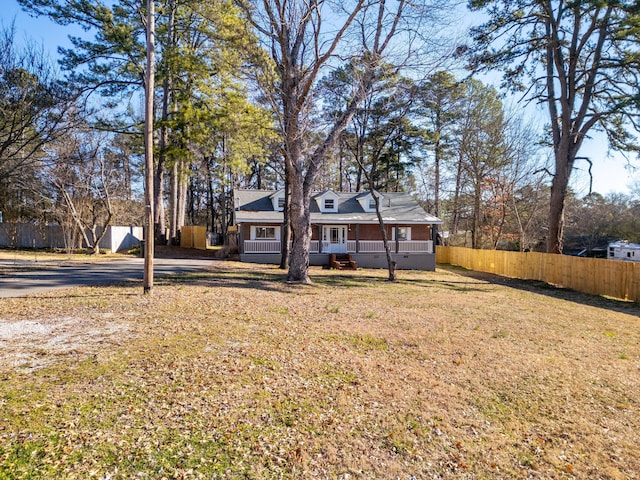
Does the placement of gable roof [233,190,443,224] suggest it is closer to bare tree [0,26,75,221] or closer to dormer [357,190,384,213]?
dormer [357,190,384,213]

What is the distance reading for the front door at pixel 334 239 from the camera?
74.4 feet

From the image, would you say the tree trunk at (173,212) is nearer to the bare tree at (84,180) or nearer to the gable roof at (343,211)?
the bare tree at (84,180)

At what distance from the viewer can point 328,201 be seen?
24.2 meters

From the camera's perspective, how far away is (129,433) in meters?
3.13

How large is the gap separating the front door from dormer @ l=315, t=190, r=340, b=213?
1.54 m

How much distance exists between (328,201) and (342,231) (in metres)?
2.43

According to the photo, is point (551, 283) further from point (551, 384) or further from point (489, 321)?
point (551, 384)

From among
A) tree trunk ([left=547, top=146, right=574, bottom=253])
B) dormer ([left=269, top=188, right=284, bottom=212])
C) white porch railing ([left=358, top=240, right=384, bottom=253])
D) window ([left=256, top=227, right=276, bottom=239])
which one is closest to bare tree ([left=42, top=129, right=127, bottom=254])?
window ([left=256, top=227, right=276, bottom=239])

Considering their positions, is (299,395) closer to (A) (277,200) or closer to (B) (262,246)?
(B) (262,246)

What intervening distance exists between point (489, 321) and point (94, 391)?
A: 26.6ft

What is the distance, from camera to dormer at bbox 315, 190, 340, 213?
2398cm

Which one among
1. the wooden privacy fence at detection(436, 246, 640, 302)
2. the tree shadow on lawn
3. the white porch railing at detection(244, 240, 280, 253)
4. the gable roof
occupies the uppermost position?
the gable roof

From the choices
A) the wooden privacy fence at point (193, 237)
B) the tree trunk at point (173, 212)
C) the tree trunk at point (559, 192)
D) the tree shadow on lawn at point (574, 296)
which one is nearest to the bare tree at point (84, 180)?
the tree trunk at point (173, 212)

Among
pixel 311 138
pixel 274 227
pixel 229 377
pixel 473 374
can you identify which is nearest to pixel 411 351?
pixel 473 374
